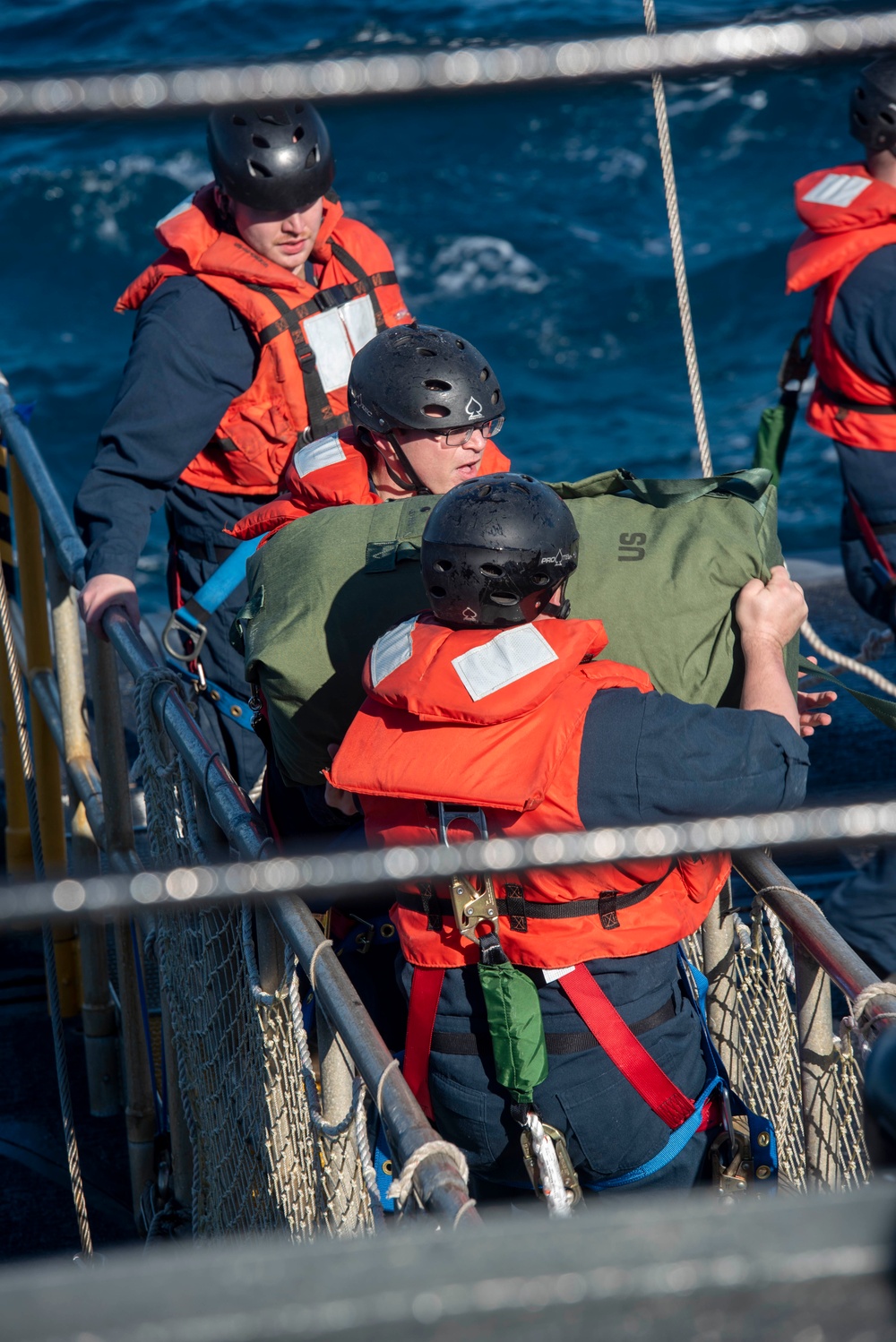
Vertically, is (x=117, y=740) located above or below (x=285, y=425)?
below

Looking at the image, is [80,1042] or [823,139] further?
[823,139]

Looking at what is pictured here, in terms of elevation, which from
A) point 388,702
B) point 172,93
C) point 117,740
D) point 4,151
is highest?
point 4,151

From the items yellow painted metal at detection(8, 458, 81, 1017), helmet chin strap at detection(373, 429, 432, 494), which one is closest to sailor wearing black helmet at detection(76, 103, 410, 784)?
yellow painted metal at detection(8, 458, 81, 1017)

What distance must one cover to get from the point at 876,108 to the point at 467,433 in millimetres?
2406

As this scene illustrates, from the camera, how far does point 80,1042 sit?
4.21m

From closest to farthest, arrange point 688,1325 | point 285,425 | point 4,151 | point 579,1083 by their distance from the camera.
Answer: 1. point 688,1325
2. point 579,1083
3. point 285,425
4. point 4,151

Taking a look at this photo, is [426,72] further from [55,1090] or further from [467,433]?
[55,1090]

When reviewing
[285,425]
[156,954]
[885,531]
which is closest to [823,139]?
[885,531]

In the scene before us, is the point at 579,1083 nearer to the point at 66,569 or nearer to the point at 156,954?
the point at 156,954

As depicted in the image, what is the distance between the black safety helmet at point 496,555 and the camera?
2.16 meters

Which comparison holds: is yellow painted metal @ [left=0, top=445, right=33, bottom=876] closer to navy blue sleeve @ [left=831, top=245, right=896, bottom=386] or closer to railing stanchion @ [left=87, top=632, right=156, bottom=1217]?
railing stanchion @ [left=87, top=632, right=156, bottom=1217]

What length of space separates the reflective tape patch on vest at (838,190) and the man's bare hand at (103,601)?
272 cm

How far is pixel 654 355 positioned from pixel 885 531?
33.0ft

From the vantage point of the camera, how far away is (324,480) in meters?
2.88
